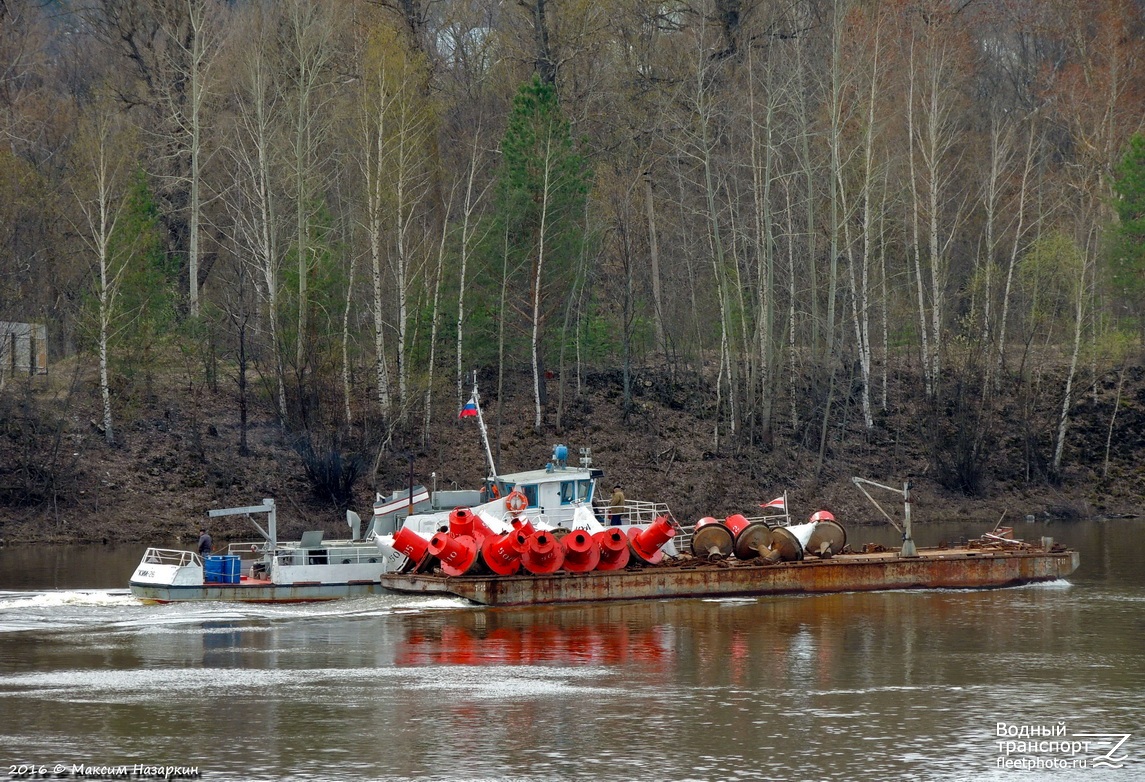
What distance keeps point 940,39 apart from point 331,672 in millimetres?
47274

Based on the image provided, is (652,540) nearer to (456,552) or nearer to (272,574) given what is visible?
(456,552)

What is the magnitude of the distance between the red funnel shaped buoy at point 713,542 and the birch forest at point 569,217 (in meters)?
20.4

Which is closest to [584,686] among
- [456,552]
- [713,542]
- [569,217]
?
[456,552]

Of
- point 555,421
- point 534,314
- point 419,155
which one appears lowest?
point 555,421

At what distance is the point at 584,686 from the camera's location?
88.5 ft

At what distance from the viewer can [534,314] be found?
59625mm

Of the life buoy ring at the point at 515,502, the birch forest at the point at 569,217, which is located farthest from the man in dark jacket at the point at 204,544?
the birch forest at the point at 569,217

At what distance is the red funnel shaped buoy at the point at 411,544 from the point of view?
123 feet

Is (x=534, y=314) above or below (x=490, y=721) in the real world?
above

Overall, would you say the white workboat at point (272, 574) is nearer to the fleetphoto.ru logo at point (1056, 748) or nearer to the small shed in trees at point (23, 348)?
the fleetphoto.ru logo at point (1056, 748)

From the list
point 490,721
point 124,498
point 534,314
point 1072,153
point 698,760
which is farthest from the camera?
point 1072,153

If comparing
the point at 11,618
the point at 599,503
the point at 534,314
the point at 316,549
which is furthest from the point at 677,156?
the point at 11,618

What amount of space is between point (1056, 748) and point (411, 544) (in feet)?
63.8

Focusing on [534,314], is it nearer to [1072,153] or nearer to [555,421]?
[555,421]
